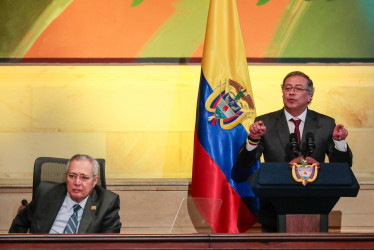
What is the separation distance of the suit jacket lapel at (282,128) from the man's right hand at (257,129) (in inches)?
11.0

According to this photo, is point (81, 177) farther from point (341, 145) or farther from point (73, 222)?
point (341, 145)

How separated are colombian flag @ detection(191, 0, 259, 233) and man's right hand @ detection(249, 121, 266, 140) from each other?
853 millimetres

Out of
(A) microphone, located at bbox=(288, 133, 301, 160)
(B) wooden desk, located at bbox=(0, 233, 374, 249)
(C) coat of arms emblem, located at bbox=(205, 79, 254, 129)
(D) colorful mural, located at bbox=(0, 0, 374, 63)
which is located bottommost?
(B) wooden desk, located at bbox=(0, 233, 374, 249)

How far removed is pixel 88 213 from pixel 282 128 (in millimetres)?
1268

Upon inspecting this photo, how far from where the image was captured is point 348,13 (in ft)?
19.3

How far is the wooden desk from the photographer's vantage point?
3039mm

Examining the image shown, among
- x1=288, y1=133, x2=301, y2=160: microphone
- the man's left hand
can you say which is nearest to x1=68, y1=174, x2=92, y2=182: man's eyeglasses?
x1=288, y1=133, x2=301, y2=160: microphone

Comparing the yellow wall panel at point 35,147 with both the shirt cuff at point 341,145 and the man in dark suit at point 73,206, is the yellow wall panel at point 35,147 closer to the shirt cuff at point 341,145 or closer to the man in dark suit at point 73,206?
the man in dark suit at point 73,206

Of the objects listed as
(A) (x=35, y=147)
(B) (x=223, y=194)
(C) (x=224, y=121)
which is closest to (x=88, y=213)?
(B) (x=223, y=194)

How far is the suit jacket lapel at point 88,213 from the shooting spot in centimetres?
410

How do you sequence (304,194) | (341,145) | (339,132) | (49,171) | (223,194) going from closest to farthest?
(304,194) < (339,132) < (341,145) < (49,171) < (223,194)

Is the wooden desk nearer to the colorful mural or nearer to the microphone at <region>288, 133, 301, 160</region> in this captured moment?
the microphone at <region>288, 133, 301, 160</region>

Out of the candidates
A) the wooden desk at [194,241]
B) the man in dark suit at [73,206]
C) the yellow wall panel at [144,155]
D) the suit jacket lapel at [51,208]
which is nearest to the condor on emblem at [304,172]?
the wooden desk at [194,241]

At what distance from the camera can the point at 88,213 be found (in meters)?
4.17
